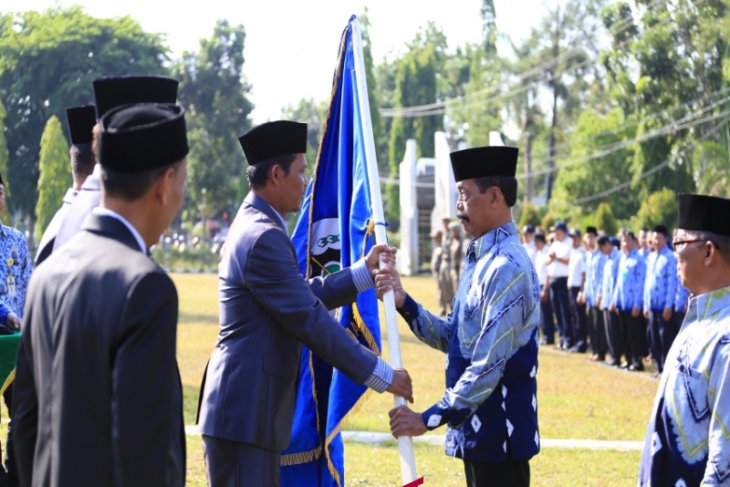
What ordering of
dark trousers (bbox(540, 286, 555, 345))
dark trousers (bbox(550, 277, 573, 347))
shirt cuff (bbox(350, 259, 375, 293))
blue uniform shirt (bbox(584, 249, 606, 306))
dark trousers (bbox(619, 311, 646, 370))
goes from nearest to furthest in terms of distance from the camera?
shirt cuff (bbox(350, 259, 375, 293))
dark trousers (bbox(619, 311, 646, 370))
blue uniform shirt (bbox(584, 249, 606, 306))
dark trousers (bbox(550, 277, 573, 347))
dark trousers (bbox(540, 286, 555, 345))

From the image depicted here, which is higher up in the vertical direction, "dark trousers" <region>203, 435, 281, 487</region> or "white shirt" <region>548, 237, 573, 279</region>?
"dark trousers" <region>203, 435, 281, 487</region>

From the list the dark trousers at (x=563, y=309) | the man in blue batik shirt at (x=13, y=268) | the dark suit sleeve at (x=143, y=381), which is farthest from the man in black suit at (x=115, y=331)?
Result: the dark trousers at (x=563, y=309)

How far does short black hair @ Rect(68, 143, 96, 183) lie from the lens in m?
5.26

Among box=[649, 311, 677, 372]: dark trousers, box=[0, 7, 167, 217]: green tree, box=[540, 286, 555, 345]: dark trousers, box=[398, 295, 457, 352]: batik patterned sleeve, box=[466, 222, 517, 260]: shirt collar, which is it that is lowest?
box=[540, 286, 555, 345]: dark trousers

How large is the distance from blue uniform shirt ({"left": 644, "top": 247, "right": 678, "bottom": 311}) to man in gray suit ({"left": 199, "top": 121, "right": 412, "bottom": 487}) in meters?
11.3

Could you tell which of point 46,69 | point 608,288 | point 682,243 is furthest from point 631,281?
point 46,69

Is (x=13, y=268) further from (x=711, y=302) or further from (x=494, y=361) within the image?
(x=711, y=302)

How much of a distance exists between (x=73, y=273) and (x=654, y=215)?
85.0 ft

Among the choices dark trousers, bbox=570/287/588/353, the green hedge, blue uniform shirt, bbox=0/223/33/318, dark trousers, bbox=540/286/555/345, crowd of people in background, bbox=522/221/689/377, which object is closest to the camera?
blue uniform shirt, bbox=0/223/33/318

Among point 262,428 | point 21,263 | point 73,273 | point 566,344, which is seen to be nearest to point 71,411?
point 73,273

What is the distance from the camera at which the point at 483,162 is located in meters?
4.85

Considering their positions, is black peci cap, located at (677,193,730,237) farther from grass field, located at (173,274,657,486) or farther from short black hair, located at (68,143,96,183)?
A: short black hair, located at (68,143,96,183)

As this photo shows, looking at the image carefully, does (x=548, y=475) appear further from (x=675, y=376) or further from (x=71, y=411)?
(x=71, y=411)

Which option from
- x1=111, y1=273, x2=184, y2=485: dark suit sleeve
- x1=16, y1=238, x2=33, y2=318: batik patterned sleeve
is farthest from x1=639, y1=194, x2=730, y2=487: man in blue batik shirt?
x1=16, y1=238, x2=33, y2=318: batik patterned sleeve
